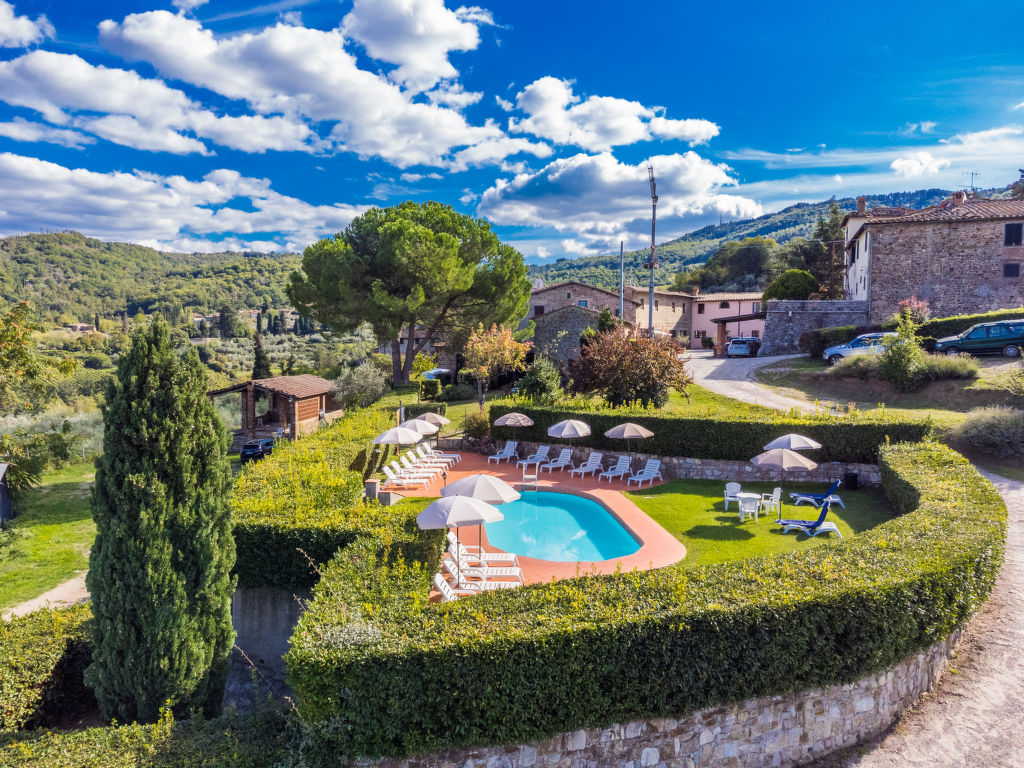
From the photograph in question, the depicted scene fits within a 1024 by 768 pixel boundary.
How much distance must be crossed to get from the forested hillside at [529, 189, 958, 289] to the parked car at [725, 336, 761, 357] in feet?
239

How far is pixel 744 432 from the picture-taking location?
1667cm

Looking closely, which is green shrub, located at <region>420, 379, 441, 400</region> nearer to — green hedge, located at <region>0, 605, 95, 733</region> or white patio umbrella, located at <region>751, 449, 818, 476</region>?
white patio umbrella, located at <region>751, 449, 818, 476</region>

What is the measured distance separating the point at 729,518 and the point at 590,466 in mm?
5766

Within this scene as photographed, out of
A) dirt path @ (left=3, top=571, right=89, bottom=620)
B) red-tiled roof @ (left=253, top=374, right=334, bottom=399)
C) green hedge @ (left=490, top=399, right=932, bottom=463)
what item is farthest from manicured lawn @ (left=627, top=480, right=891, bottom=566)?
red-tiled roof @ (left=253, top=374, right=334, bottom=399)

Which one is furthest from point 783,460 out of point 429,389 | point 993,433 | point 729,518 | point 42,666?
point 429,389

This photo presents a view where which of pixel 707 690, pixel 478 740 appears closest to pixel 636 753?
pixel 707 690

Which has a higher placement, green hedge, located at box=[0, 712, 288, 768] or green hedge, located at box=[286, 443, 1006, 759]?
green hedge, located at box=[286, 443, 1006, 759]

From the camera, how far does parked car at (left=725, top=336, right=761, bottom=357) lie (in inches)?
1511

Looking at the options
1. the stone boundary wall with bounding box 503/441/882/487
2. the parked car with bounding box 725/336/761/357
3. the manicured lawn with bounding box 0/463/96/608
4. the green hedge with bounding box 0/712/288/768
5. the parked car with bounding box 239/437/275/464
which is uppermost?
the parked car with bounding box 725/336/761/357

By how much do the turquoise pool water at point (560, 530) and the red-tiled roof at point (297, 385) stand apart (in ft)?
53.9

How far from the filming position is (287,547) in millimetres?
8648

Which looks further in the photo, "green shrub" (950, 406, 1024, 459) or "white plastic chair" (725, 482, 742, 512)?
"green shrub" (950, 406, 1024, 459)

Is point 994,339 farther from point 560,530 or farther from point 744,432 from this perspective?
point 560,530

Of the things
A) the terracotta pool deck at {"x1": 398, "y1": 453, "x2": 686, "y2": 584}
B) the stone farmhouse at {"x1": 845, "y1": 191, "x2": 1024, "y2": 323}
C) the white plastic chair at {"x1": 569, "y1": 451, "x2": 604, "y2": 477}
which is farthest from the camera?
the stone farmhouse at {"x1": 845, "y1": 191, "x2": 1024, "y2": 323}
